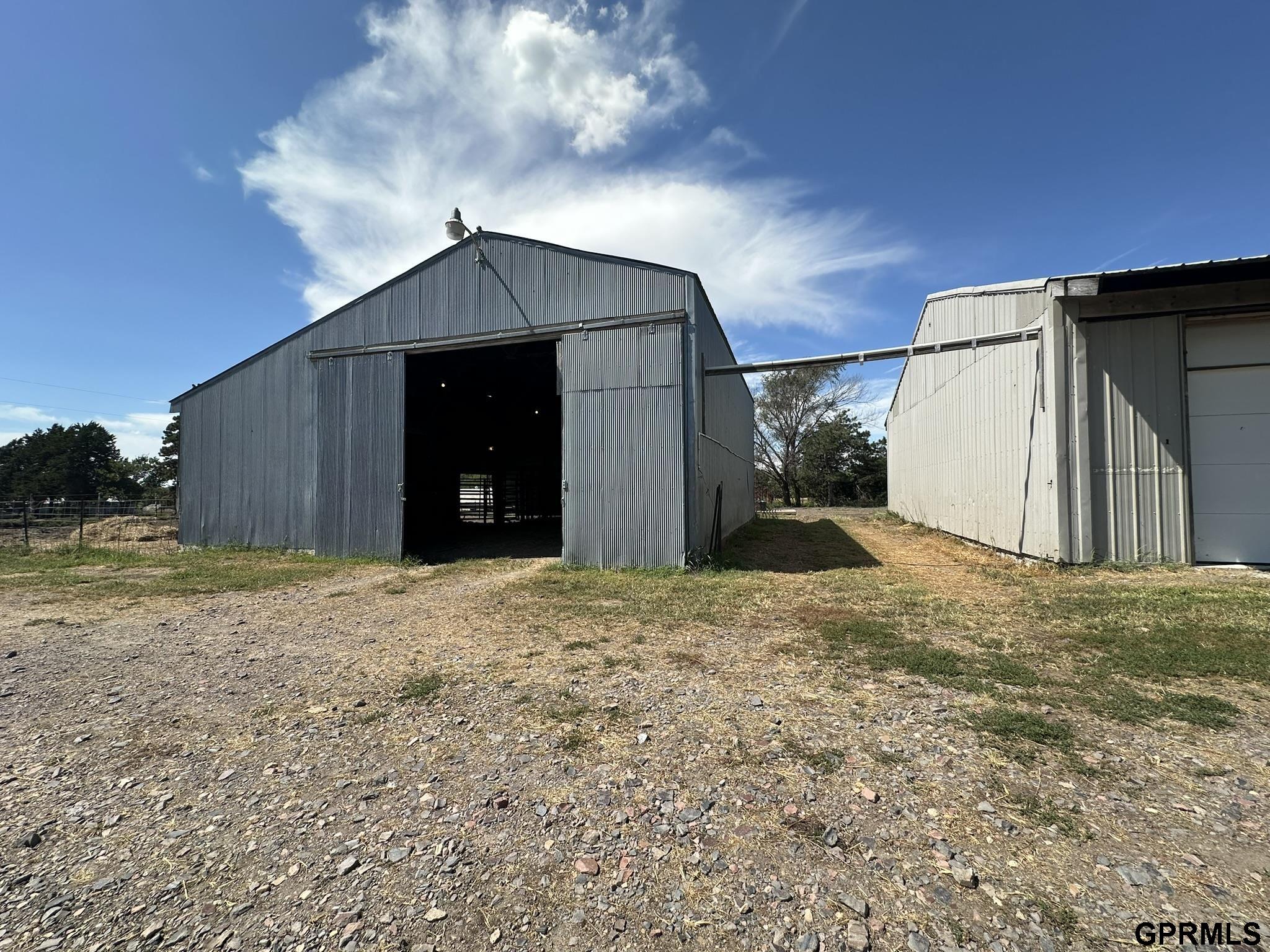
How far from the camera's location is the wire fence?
14.8m

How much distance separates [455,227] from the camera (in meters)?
10.8

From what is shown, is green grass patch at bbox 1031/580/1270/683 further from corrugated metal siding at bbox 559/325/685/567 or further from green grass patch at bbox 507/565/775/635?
corrugated metal siding at bbox 559/325/685/567

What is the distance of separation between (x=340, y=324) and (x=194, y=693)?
10.8 m

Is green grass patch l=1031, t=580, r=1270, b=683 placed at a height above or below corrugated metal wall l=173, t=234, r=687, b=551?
below

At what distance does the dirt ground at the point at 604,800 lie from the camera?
196 centimetres

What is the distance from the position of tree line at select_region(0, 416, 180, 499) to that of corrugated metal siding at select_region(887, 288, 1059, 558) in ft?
204

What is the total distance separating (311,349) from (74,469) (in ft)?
202

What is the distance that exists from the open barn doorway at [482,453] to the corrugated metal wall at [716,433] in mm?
3513

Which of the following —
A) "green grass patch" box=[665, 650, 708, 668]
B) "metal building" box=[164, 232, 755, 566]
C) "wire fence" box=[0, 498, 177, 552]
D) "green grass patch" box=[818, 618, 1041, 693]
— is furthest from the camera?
"wire fence" box=[0, 498, 177, 552]

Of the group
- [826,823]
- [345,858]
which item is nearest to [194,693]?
[345,858]

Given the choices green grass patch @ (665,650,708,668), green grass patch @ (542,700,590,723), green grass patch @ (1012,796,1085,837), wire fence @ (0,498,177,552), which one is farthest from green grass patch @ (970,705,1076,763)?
wire fence @ (0,498,177,552)

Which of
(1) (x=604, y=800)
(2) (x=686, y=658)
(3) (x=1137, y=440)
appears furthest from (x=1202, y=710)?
(3) (x=1137, y=440)

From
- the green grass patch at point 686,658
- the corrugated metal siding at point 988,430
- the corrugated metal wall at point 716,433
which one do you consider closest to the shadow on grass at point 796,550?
the corrugated metal wall at point 716,433

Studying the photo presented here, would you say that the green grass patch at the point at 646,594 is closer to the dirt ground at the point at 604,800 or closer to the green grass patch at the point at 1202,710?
the dirt ground at the point at 604,800
